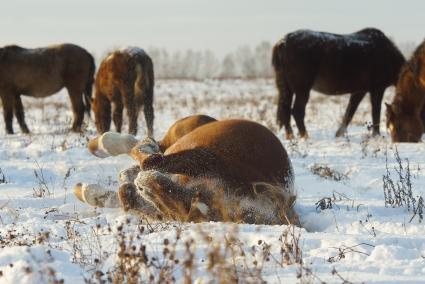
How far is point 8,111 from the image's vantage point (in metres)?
12.1

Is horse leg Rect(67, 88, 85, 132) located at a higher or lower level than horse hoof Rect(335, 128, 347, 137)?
lower

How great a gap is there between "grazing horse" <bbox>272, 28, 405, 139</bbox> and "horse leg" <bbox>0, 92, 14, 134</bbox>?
5.70 m

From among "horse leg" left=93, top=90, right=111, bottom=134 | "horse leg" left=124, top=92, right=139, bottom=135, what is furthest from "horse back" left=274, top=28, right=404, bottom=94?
"horse leg" left=93, top=90, right=111, bottom=134

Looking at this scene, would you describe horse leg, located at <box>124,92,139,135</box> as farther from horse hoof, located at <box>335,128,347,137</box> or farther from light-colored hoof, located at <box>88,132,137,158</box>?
light-colored hoof, located at <box>88,132,137,158</box>

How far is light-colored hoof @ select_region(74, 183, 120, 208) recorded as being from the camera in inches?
180

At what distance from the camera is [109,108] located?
1086 centimetres

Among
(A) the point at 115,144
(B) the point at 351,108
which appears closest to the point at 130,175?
(A) the point at 115,144

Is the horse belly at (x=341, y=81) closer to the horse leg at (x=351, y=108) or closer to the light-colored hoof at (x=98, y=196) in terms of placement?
the horse leg at (x=351, y=108)

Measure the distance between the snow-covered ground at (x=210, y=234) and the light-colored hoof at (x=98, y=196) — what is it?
80 millimetres

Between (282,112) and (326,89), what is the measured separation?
39.0 inches

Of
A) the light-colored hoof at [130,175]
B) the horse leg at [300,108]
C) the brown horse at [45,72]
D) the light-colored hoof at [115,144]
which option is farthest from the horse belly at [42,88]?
the light-colored hoof at [130,175]

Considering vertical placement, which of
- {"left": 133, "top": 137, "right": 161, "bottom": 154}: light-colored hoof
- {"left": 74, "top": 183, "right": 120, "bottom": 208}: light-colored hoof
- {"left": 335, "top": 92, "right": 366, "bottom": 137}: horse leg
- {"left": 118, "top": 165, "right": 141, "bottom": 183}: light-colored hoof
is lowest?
{"left": 335, "top": 92, "right": 366, "bottom": 137}: horse leg

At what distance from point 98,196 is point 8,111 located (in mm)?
8318

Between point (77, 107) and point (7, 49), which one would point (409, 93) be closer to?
point (77, 107)
